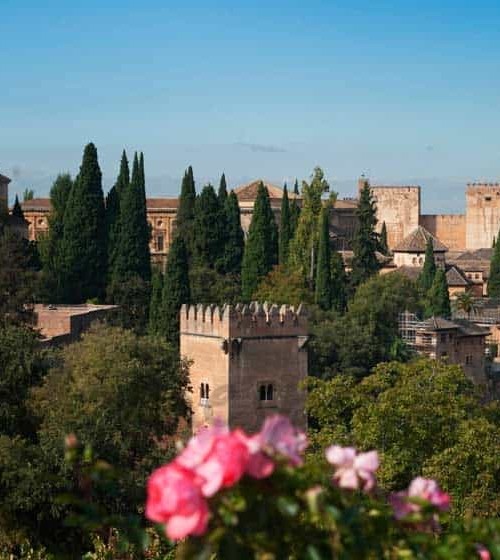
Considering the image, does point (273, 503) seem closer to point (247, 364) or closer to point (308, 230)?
point (247, 364)

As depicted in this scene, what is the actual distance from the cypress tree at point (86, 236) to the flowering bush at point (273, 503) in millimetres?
48664

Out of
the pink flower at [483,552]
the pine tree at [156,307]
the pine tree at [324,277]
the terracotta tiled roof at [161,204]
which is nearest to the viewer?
the pink flower at [483,552]

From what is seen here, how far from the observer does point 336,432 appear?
26.9 m

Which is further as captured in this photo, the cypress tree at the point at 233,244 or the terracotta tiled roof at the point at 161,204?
the terracotta tiled roof at the point at 161,204

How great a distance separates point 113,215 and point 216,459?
172 feet

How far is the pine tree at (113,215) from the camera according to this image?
54438 mm

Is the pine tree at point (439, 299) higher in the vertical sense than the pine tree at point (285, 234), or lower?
lower

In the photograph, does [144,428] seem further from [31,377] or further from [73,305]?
[73,305]

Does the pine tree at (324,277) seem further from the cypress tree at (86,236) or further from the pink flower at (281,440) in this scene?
the pink flower at (281,440)

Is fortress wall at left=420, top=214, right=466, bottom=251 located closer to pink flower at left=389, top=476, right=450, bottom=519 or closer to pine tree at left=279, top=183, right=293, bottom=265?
pine tree at left=279, top=183, right=293, bottom=265

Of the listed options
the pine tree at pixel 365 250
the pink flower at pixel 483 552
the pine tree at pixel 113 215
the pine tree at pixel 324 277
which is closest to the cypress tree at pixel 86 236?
the pine tree at pixel 113 215

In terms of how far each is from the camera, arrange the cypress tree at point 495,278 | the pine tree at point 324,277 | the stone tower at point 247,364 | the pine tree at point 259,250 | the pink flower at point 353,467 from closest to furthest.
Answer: the pink flower at point 353,467
the stone tower at point 247,364
the pine tree at point 324,277
the pine tree at point 259,250
the cypress tree at point 495,278

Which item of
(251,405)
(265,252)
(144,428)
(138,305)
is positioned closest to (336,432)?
(144,428)

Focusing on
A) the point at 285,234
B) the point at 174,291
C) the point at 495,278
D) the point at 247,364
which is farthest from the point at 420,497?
the point at 495,278
